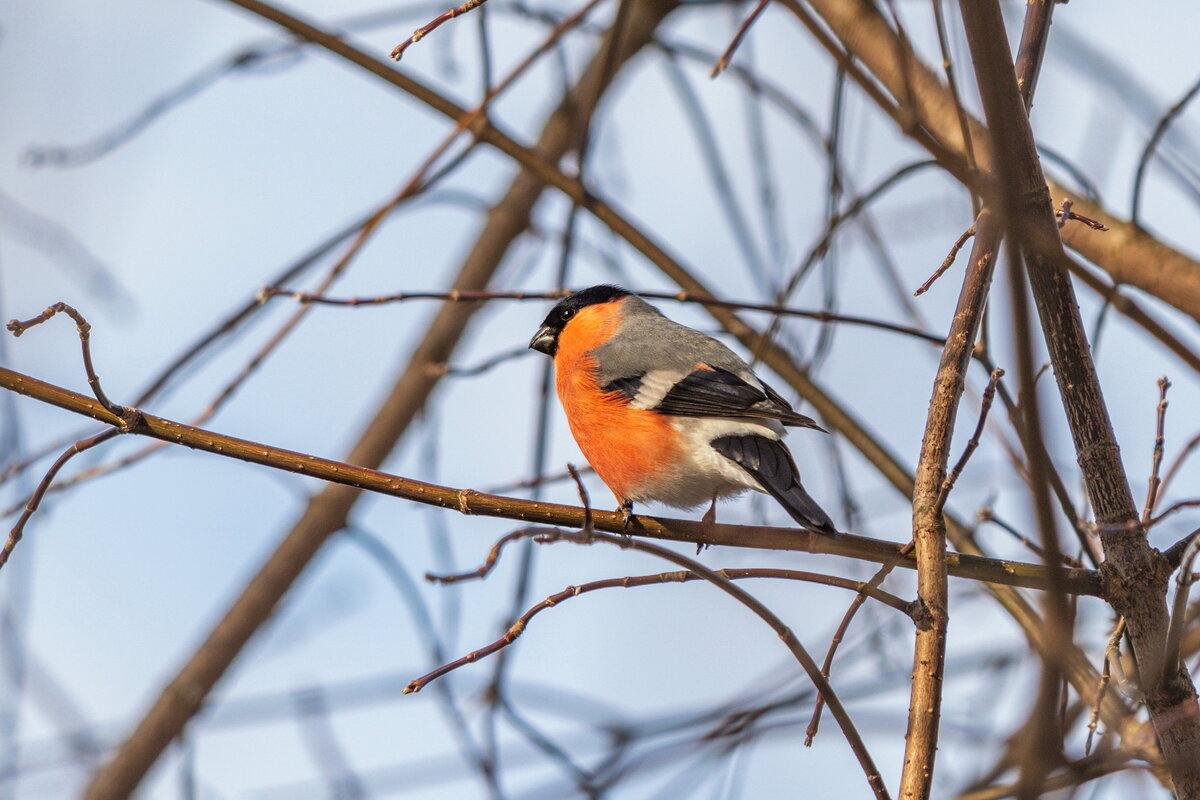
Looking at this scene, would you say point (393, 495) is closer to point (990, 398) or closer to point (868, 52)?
point (990, 398)

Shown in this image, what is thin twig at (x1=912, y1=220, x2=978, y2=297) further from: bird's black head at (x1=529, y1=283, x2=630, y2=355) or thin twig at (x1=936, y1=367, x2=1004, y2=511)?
bird's black head at (x1=529, y1=283, x2=630, y2=355)

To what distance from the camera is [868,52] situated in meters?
2.82

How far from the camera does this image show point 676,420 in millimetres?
3340

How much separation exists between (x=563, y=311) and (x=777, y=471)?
66.7 inches

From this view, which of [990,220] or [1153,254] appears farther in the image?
[1153,254]

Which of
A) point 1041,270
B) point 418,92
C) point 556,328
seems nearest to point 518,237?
point 556,328

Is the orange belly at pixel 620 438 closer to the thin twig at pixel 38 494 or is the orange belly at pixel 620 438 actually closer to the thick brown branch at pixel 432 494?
the thick brown branch at pixel 432 494

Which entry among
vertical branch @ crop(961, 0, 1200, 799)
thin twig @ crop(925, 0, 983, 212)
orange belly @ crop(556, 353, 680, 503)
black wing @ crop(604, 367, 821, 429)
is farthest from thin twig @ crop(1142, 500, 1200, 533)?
orange belly @ crop(556, 353, 680, 503)

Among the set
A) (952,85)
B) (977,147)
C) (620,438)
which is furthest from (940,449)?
(620,438)

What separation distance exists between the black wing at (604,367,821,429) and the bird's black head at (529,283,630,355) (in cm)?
84

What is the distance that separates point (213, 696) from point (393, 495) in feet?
8.89

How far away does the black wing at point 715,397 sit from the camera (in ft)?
10.4

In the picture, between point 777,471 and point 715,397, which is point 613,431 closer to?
point 715,397

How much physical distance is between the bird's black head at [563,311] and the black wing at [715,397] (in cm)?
84
